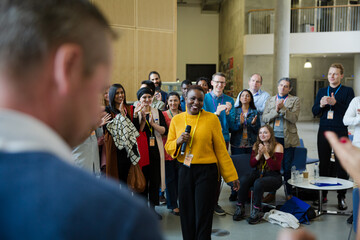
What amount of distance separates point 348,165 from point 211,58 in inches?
751

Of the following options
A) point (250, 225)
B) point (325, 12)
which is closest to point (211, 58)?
point (325, 12)

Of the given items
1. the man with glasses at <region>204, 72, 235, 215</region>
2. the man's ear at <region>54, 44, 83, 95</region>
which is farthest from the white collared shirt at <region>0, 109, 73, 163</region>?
the man with glasses at <region>204, 72, 235, 215</region>

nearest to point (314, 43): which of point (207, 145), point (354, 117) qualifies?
point (354, 117)

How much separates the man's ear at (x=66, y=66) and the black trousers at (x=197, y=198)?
2884mm

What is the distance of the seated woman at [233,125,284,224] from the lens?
473cm

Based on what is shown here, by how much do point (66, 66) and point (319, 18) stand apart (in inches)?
580

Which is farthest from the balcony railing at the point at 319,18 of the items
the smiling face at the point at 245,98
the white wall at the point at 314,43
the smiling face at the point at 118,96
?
the smiling face at the point at 118,96

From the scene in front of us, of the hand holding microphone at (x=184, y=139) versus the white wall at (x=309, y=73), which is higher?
the white wall at (x=309, y=73)

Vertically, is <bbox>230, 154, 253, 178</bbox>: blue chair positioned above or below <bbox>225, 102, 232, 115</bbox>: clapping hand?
below

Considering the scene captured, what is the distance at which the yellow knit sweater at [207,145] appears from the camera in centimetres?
334

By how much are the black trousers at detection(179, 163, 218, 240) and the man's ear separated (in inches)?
114

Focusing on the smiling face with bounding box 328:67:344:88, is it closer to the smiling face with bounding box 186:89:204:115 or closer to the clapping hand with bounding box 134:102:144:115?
the smiling face with bounding box 186:89:204:115

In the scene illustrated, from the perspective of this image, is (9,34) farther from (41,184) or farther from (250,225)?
(250,225)

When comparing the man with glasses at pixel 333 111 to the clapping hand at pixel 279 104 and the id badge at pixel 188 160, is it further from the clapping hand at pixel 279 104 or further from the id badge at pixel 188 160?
the id badge at pixel 188 160
